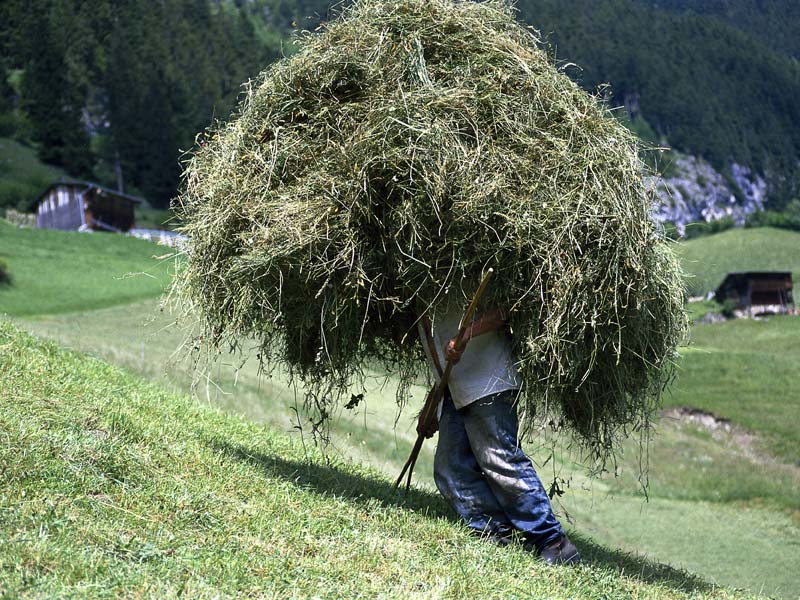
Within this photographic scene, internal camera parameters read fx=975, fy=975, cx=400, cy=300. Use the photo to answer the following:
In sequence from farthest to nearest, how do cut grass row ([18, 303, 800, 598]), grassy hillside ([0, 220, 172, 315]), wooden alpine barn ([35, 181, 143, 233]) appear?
1. wooden alpine barn ([35, 181, 143, 233])
2. grassy hillside ([0, 220, 172, 315])
3. cut grass row ([18, 303, 800, 598])

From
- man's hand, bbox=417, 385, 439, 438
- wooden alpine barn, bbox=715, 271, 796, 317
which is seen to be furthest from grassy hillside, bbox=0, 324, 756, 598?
wooden alpine barn, bbox=715, 271, 796, 317

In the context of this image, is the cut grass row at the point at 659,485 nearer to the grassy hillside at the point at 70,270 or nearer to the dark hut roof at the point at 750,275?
the grassy hillside at the point at 70,270

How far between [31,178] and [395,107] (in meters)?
107

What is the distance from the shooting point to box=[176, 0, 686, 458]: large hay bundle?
6559mm

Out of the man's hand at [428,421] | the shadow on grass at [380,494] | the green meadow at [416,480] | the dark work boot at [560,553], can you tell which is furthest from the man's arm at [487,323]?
the dark work boot at [560,553]

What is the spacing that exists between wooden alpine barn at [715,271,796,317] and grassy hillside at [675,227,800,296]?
165 inches

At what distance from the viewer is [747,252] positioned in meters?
115

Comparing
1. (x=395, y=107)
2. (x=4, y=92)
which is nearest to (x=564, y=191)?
(x=395, y=107)

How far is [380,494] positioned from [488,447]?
44.0 inches

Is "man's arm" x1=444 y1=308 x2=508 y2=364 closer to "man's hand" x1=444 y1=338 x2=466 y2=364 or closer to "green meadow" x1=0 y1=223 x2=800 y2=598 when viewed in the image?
"man's hand" x1=444 y1=338 x2=466 y2=364

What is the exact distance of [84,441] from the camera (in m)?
6.24

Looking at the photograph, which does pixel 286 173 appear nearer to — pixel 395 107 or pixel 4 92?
pixel 395 107

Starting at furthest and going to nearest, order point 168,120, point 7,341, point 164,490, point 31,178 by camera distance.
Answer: point 168,120 → point 31,178 → point 7,341 → point 164,490

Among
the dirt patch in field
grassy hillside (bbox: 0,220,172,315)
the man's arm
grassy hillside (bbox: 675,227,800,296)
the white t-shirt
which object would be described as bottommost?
the dirt patch in field
